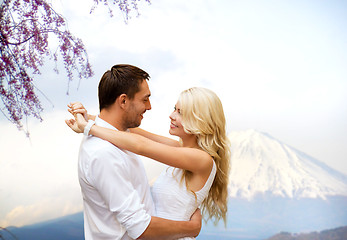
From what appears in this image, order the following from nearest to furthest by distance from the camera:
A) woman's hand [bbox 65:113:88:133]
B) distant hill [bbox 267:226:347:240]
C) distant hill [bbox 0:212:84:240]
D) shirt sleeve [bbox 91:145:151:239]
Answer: shirt sleeve [bbox 91:145:151:239]
woman's hand [bbox 65:113:88:133]
distant hill [bbox 0:212:84:240]
distant hill [bbox 267:226:347:240]

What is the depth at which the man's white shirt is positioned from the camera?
58.4 inches

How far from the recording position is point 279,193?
4.76 metres

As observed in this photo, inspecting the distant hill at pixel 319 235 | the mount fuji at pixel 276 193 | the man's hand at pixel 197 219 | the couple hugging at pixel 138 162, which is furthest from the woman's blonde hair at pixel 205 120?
the distant hill at pixel 319 235

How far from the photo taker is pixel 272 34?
475cm

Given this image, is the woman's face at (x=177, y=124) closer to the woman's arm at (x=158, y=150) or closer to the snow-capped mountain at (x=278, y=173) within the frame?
the woman's arm at (x=158, y=150)

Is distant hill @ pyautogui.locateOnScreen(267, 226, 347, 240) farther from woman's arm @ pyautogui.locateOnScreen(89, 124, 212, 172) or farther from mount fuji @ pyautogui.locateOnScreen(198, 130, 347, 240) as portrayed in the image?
woman's arm @ pyautogui.locateOnScreen(89, 124, 212, 172)

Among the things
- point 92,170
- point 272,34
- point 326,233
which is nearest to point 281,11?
point 272,34

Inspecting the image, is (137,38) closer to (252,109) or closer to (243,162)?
(252,109)

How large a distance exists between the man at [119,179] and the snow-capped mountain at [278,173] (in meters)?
3.18

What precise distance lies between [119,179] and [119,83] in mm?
390

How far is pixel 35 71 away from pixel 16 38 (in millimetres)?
339

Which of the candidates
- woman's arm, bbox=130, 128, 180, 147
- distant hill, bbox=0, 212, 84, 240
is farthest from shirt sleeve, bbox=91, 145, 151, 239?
distant hill, bbox=0, 212, 84, 240

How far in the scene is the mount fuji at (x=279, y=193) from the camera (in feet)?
15.1

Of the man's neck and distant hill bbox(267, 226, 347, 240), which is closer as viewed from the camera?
the man's neck
